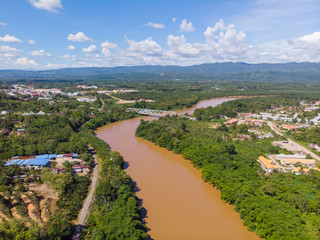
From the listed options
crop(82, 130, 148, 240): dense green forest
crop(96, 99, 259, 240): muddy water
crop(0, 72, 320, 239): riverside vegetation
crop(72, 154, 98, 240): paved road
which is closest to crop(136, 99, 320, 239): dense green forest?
crop(0, 72, 320, 239): riverside vegetation

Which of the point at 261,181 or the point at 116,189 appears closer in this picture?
the point at 116,189

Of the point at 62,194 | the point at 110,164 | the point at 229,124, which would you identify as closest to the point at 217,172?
the point at 110,164

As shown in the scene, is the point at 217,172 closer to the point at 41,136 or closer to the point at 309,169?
the point at 309,169

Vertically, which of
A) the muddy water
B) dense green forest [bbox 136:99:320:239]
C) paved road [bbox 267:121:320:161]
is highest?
dense green forest [bbox 136:99:320:239]

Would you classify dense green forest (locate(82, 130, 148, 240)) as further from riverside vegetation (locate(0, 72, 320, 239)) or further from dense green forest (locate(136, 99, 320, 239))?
dense green forest (locate(136, 99, 320, 239))

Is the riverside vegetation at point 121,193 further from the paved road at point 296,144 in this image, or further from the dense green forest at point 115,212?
the paved road at point 296,144

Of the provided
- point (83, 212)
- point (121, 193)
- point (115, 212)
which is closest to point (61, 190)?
point (83, 212)

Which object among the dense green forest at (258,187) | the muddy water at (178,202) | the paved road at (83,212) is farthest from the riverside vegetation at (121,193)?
the muddy water at (178,202)
